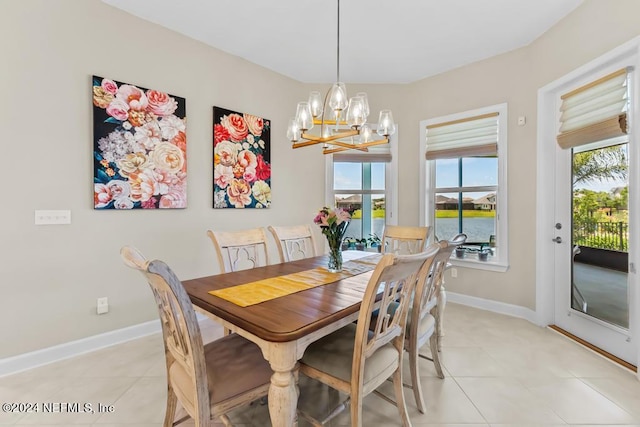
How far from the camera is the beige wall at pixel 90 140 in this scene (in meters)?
2.09

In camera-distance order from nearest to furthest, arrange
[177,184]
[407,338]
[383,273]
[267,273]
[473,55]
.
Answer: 1. [383,273]
2. [407,338]
3. [267,273]
4. [177,184]
5. [473,55]

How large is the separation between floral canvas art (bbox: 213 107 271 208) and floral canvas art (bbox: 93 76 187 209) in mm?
359

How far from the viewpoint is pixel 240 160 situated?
3275 millimetres

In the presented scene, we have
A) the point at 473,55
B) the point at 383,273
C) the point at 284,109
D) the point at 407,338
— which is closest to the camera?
the point at 383,273

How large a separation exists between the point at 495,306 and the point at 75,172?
4.21 m

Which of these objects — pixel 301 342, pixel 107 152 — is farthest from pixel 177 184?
pixel 301 342

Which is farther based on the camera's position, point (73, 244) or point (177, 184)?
point (177, 184)

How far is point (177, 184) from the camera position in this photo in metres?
2.80

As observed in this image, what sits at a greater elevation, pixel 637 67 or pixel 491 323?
pixel 637 67

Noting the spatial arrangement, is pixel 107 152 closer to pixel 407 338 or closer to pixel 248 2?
pixel 248 2

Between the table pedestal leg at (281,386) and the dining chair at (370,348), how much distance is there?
0.27 meters

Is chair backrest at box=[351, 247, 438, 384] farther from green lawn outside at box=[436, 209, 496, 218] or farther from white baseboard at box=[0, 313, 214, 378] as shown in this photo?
green lawn outside at box=[436, 209, 496, 218]

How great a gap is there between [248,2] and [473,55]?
7.95 feet

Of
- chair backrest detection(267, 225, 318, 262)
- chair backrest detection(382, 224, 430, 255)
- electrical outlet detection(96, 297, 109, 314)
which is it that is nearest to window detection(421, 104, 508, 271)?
chair backrest detection(382, 224, 430, 255)
